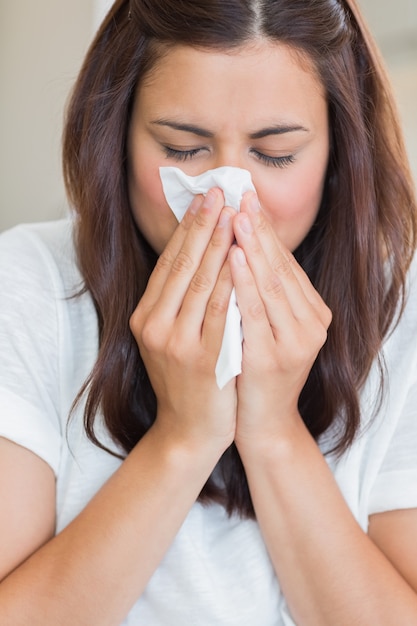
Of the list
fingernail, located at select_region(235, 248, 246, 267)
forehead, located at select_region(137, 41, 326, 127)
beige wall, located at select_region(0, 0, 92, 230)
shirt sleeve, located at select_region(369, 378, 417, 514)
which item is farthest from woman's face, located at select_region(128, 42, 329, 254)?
beige wall, located at select_region(0, 0, 92, 230)

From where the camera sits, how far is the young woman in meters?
0.96

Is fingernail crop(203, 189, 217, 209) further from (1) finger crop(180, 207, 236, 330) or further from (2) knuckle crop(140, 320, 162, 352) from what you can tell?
(2) knuckle crop(140, 320, 162, 352)

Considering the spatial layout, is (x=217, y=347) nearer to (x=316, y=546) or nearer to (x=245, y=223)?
(x=245, y=223)

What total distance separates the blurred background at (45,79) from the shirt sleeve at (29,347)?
0.75 m

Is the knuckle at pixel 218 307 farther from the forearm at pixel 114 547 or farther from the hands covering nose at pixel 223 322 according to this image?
the forearm at pixel 114 547

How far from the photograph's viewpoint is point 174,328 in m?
0.98

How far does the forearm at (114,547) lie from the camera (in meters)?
0.94

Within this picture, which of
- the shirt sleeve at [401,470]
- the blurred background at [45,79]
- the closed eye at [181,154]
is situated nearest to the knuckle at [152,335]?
the closed eye at [181,154]

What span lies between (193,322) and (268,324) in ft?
0.29

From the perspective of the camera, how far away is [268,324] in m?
A: 0.96

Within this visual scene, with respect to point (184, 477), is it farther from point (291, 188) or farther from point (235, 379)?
point (291, 188)

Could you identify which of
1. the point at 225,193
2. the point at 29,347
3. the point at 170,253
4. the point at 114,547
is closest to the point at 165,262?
the point at 170,253

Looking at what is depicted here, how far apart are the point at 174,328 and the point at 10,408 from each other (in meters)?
0.23

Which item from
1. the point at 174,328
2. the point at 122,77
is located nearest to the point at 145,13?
the point at 122,77
